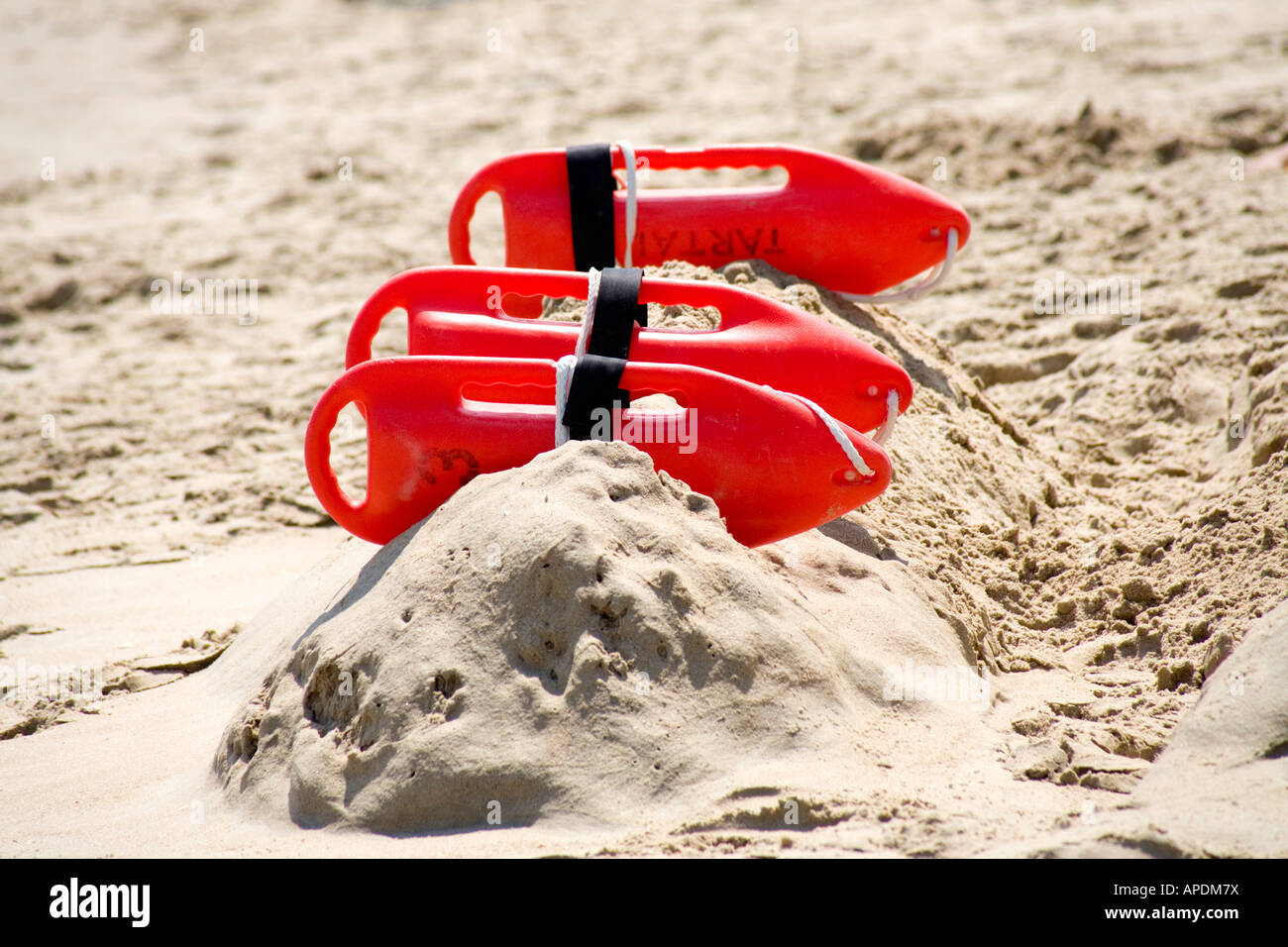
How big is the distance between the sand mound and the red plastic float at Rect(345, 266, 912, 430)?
1.76 feet

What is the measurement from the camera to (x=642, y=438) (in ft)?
8.34

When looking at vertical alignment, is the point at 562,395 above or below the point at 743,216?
below

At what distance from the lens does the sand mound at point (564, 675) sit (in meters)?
2.10

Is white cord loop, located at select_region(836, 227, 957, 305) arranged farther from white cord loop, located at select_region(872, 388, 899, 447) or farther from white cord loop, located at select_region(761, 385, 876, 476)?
white cord loop, located at select_region(761, 385, 876, 476)

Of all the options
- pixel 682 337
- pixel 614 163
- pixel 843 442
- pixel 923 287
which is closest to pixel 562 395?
pixel 682 337

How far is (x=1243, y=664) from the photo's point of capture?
2.22m

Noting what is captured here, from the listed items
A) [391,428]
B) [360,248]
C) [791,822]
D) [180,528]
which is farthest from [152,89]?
[791,822]

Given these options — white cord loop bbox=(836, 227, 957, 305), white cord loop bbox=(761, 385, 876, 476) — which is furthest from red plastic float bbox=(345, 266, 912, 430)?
white cord loop bbox=(836, 227, 957, 305)

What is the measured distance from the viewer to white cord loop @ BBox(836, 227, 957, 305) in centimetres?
371

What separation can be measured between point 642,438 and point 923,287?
160 cm

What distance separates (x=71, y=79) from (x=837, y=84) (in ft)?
19.0

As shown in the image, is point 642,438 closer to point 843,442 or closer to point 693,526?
point 693,526
